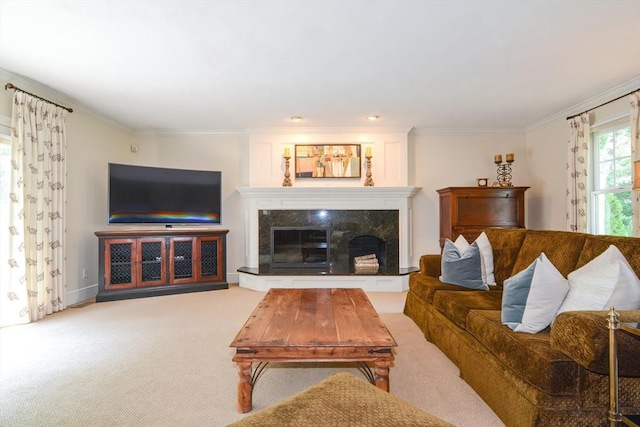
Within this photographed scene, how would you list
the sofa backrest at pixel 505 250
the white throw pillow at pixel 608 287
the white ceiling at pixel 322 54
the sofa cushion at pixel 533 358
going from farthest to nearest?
the sofa backrest at pixel 505 250 < the white ceiling at pixel 322 54 < the white throw pillow at pixel 608 287 < the sofa cushion at pixel 533 358

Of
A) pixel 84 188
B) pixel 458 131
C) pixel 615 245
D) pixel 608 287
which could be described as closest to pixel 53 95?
pixel 84 188

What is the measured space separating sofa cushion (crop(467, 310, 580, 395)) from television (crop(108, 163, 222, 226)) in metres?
4.24

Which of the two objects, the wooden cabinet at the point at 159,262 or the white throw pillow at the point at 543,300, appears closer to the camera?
the white throw pillow at the point at 543,300

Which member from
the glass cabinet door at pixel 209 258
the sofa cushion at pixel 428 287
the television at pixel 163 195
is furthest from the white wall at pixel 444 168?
the television at pixel 163 195

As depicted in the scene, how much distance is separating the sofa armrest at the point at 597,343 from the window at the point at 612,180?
3314mm

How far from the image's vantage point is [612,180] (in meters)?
3.97

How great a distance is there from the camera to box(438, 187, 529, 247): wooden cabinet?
15.7ft

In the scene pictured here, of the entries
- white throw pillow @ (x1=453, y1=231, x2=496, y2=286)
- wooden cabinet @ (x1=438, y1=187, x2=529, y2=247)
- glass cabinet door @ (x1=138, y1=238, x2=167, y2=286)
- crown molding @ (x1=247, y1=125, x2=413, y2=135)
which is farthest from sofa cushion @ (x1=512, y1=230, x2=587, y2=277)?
glass cabinet door @ (x1=138, y1=238, x2=167, y2=286)

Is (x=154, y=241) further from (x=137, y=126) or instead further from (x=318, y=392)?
(x=318, y=392)

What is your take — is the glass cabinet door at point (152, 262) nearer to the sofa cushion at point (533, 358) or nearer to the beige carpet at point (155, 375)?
the beige carpet at point (155, 375)

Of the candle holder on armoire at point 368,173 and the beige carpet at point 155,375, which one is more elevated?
the candle holder on armoire at point 368,173

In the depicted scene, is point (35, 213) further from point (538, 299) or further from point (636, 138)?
point (636, 138)

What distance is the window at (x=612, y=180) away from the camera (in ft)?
12.5

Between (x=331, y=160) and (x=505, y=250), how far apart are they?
2.95 m
